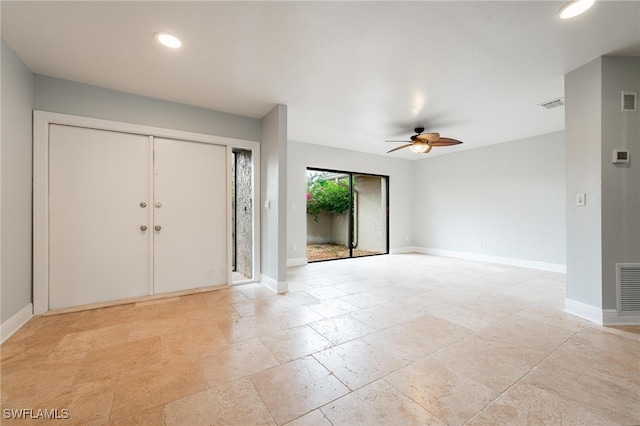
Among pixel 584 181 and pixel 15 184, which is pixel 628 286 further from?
pixel 15 184

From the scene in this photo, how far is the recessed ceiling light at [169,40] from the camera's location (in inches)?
86.2

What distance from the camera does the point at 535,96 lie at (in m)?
3.38

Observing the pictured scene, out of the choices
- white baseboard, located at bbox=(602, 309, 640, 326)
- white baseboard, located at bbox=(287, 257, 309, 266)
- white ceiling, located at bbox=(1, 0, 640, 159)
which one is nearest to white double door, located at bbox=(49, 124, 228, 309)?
white ceiling, located at bbox=(1, 0, 640, 159)

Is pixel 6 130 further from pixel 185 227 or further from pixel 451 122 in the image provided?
pixel 451 122

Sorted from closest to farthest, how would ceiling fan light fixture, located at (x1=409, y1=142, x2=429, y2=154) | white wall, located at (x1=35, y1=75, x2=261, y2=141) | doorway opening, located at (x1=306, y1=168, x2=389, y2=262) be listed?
white wall, located at (x1=35, y1=75, x2=261, y2=141) < ceiling fan light fixture, located at (x1=409, y1=142, x2=429, y2=154) < doorway opening, located at (x1=306, y1=168, x2=389, y2=262)

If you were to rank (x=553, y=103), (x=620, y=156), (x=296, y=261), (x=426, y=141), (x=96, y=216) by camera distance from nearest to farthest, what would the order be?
(x=620, y=156), (x=96, y=216), (x=553, y=103), (x=426, y=141), (x=296, y=261)

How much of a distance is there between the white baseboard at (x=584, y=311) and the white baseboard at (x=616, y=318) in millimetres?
41

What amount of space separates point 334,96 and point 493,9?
1838 mm

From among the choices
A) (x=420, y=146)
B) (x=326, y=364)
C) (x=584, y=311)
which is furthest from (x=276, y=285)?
(x=584, y=311)

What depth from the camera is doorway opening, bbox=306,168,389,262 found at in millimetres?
7254

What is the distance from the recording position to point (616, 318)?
253 cm

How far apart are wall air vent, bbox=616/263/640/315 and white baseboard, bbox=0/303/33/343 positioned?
572 centimetres

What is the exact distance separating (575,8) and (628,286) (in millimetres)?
2640

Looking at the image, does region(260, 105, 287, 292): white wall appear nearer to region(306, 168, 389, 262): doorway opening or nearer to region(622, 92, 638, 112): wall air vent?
region(306, 168, 389, 262): doorway opening
